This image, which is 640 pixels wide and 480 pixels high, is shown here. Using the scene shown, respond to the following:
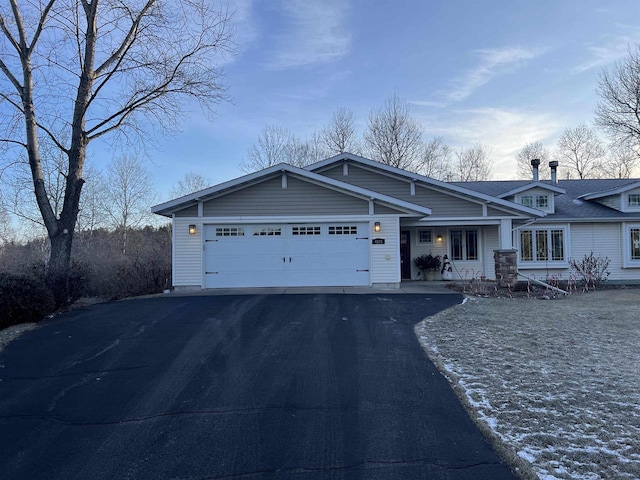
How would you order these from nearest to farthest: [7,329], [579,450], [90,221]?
[579,450], [7,329], [90,221]

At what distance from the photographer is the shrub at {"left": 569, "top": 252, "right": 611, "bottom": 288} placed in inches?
575

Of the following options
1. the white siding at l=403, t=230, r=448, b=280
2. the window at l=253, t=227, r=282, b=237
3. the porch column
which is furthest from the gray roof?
the window at l=253, t=227, r=282, b=237

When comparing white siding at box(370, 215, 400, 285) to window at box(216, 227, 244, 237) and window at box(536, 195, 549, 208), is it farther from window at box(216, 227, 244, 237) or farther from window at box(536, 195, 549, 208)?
window at box(536, 195, 549, 208)

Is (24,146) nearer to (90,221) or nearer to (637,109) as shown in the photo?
(90,221)

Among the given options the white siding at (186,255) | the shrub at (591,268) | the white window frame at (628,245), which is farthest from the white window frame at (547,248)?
the white siding at (186,255)

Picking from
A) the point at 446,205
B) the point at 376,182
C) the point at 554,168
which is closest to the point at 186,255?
the point at 376,182

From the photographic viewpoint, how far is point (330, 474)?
2816mm

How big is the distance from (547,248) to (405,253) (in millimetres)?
5563

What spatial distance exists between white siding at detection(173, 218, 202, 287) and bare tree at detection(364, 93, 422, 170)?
20.5 metres

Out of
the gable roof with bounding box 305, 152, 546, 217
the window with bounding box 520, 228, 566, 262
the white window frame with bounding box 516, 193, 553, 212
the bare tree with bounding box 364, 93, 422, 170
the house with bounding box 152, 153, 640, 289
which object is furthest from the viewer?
the bare tree with bounding box 364, 93, 422, 170

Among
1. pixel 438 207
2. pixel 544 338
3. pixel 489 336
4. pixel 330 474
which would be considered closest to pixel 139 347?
pixel 330 474

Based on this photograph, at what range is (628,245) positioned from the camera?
1595 cm

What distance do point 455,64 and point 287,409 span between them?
15.8 metres

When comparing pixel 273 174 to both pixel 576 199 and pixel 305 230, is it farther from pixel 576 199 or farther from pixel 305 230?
pixel 576 199
